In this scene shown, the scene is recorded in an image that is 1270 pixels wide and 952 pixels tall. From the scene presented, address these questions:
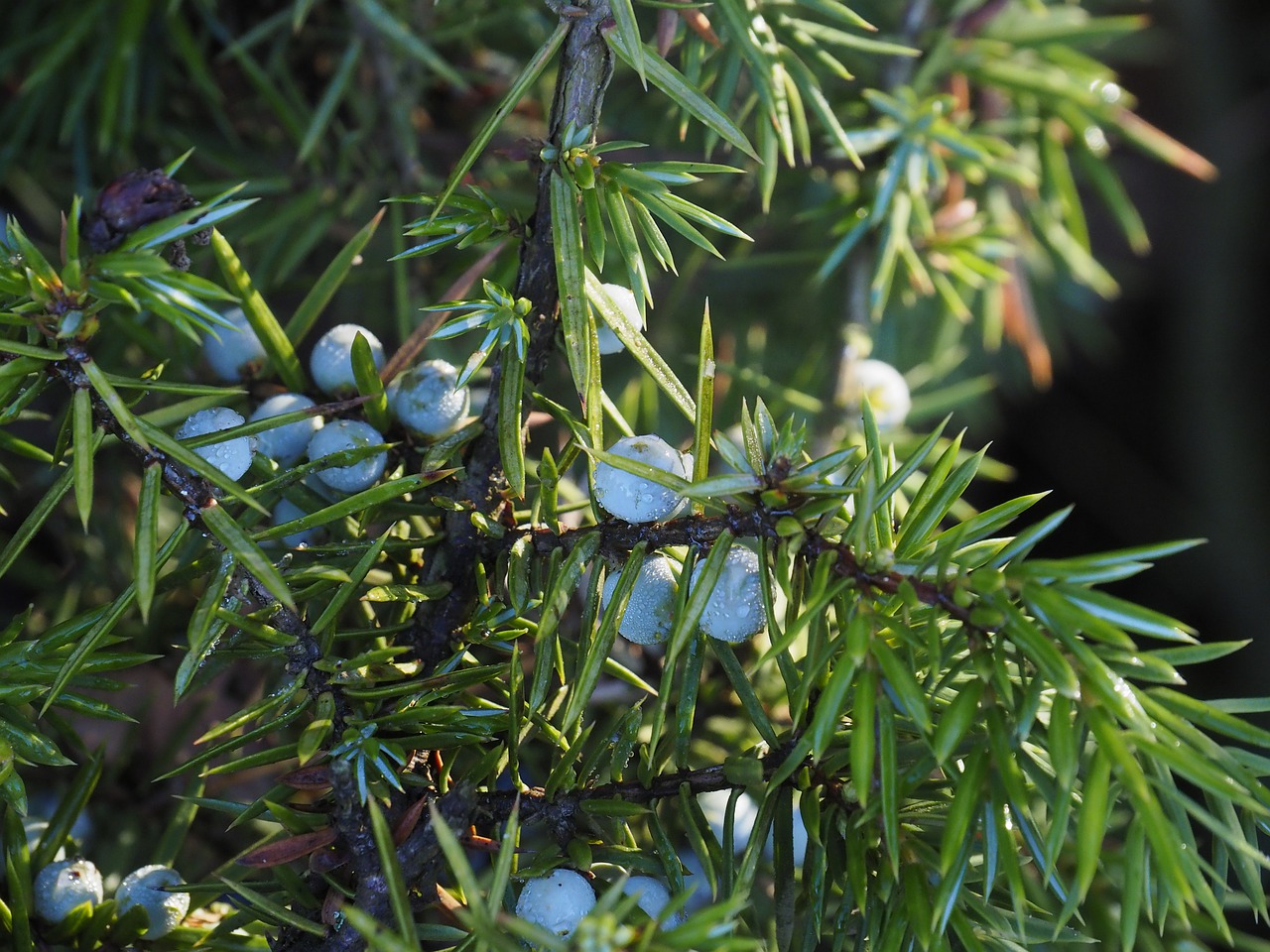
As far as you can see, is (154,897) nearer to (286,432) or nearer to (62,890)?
(62,890)

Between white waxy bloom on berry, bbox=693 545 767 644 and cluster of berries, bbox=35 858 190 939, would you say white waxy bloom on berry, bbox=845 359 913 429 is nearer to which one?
white waxy bloom on berry, bbox=693 545 767 644

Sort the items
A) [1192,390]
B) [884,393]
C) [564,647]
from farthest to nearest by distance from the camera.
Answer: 1. [1192,390]
2. [884,393]
3. [564,647]

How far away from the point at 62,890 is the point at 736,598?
0.29 metres

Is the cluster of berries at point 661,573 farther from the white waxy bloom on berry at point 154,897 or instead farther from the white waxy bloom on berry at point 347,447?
the white waxy bloom on berry at point 154,897

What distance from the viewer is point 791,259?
655 mm

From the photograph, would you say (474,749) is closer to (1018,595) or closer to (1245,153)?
(1018,595)

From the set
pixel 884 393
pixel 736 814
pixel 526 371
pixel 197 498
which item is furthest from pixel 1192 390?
pixel 197 498

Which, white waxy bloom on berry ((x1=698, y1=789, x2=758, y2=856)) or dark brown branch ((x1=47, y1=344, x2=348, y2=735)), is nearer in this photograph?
dark brown branch ((x1=47, y1=344, x2=348, y2=735))

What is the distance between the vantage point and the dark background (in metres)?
1.21

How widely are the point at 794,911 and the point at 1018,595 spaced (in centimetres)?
A: 15

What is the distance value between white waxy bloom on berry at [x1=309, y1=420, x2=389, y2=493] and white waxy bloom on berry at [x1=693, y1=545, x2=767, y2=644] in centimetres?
13

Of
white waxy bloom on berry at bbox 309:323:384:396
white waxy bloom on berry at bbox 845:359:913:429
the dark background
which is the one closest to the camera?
white waxy bloom on berry at bbox 309:323:384:396

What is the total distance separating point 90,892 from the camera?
0.39 m

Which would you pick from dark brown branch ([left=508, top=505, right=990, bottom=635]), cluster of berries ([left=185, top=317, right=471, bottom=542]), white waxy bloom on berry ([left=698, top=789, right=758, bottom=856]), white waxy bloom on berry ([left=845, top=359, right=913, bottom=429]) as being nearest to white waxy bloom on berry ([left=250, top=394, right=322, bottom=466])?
cluster of berries ([left=185, top=317, right=471, bottom=542])
